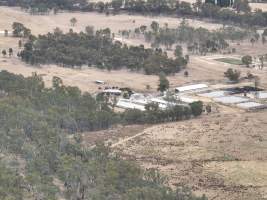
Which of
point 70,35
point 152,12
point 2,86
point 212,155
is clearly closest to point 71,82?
point 2,86

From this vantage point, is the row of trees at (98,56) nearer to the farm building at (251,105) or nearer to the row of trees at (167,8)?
the farm building at (251,105)

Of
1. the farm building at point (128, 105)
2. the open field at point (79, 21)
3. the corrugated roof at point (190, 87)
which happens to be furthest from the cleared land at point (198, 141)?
the open field at point (79, 21)

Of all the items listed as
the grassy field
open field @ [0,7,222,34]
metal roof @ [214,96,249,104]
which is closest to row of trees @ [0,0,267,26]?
open field @ [0,7,222,34]

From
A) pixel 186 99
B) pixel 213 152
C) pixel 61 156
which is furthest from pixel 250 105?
pixel 61 156

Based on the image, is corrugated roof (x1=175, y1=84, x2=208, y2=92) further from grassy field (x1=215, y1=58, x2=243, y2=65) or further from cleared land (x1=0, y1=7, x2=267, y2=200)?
grassy field (x1=215, y1=58, x2=243, y2=65)

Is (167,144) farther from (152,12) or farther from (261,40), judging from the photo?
(152,12)

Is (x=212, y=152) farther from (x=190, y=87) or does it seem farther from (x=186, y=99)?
(x=190, y=87)
